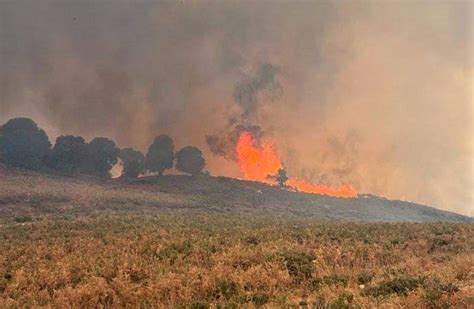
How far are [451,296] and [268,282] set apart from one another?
5315 millimetres

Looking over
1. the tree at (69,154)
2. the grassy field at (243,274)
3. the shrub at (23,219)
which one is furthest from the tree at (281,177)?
the grassy field at (243,274)

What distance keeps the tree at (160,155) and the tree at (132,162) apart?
2641mm

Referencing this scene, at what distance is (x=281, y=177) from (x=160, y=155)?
125 ft

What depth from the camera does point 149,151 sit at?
A: 415 feet

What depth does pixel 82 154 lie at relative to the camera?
383ft

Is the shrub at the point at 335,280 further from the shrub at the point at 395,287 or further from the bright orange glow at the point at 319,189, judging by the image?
the bright orange glow at the point at 319,189

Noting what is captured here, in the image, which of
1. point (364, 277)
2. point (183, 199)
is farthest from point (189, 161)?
point (364, 277)

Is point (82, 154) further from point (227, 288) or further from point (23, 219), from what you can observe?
point (227, 288)

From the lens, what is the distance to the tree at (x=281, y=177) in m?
130

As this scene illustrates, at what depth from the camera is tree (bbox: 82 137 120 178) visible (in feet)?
386

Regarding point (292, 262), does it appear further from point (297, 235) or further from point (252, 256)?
point (297, 235)

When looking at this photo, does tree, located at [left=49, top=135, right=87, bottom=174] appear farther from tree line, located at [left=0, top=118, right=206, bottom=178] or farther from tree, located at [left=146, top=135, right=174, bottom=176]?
tree, located at [left=146, top=135, right=174, bottom=176]

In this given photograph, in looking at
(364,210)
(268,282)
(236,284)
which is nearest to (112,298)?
(236,284)

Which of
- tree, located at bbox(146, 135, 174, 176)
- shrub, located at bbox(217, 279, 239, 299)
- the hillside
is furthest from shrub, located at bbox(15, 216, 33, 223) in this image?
tree, located at bbox(146, 135, 174, 176)
